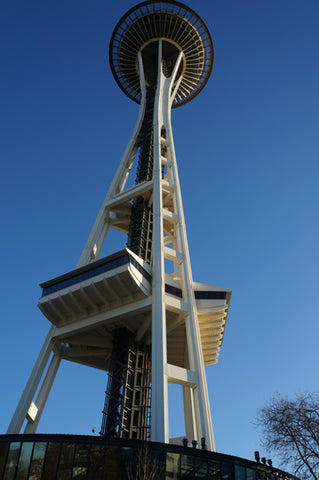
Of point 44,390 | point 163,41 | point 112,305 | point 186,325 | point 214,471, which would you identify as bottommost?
point 214,471

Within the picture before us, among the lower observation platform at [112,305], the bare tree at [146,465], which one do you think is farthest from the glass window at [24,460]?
the lower observation platform at [112,305]

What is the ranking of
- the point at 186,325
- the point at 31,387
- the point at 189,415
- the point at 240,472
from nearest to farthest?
the point at 240,472, the point at 31,387, the point at 189,415, the point at 186,325

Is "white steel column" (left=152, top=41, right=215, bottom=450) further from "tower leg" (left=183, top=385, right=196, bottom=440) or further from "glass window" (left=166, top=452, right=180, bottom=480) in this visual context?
"glass window" (left=166, top=452, right=180, bottom=480)

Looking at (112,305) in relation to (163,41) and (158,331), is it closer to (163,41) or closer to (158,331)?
(158,331)

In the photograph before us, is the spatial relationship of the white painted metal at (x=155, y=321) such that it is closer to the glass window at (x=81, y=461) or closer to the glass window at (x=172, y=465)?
the glass window at (x=172, y=465)

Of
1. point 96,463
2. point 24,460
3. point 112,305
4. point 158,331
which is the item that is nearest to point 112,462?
point 96,463

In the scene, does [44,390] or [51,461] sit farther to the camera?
[44,390]

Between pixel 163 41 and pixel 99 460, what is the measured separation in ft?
178

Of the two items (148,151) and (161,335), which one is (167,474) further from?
(148,151)

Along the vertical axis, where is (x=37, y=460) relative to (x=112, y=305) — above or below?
below

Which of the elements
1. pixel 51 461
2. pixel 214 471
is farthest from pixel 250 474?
pixel 51 461

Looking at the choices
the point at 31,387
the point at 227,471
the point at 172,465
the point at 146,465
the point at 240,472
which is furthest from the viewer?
the point at 31,387

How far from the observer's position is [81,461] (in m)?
20.9

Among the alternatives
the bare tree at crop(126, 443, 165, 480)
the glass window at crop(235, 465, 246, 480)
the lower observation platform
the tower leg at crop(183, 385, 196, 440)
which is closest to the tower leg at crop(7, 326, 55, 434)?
the lower observation platform
